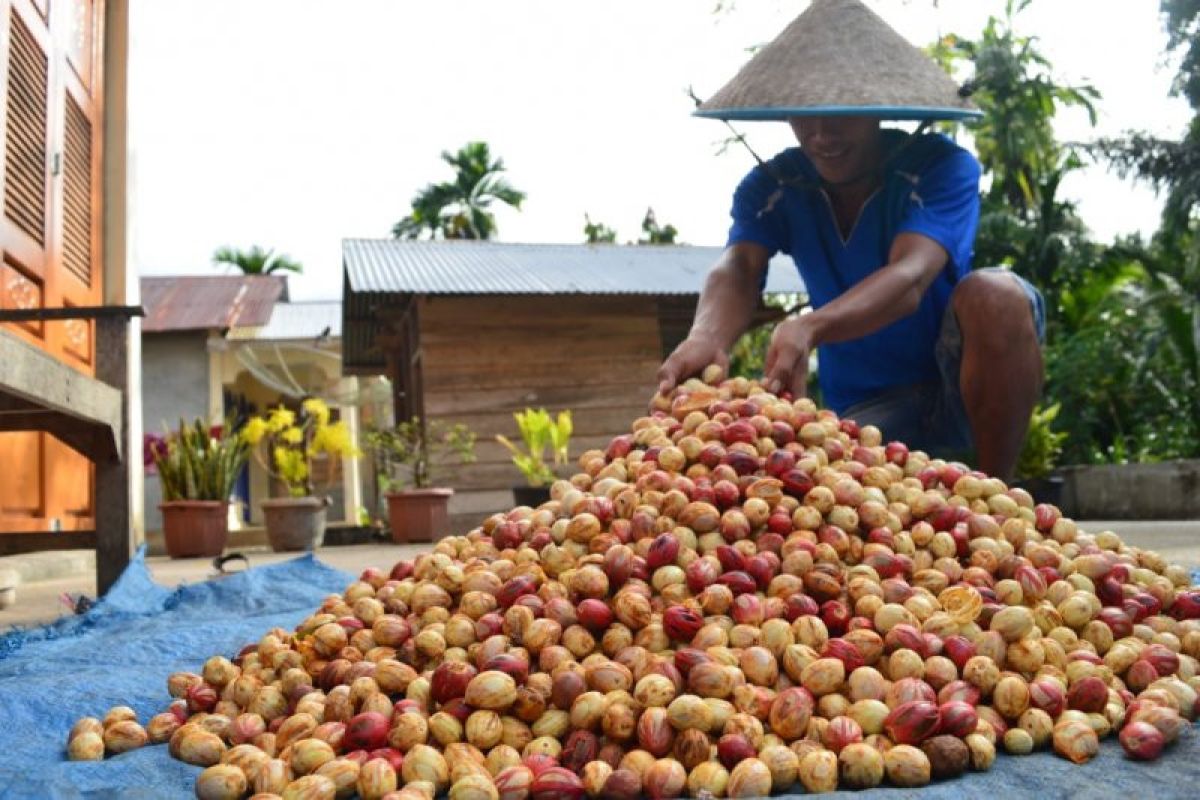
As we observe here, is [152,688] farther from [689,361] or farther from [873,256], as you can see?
[873,256]

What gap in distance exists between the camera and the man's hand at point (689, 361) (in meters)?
2.58

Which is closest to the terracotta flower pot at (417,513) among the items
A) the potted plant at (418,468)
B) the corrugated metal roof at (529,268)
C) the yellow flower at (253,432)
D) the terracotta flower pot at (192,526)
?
the potted plant at (418,468)

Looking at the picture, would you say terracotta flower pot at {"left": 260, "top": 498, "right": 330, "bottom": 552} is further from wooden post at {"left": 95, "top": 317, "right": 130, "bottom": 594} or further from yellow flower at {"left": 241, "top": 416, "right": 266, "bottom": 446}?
wooden post at {"left": 95, "top": 317, "right": 130, "bottom": 594}

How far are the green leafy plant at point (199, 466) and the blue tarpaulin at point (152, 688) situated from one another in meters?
4.19

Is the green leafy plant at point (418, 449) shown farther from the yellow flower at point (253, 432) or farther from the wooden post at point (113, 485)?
the wooden post at point (113, 485)

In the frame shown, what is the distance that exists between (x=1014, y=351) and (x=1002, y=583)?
4.18ft

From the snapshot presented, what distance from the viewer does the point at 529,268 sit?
10703 millimetres

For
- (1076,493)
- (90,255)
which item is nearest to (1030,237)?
(1076,493)

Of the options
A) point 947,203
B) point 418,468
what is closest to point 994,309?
point 947,203

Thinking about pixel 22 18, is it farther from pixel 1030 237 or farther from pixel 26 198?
pixel 1030 237

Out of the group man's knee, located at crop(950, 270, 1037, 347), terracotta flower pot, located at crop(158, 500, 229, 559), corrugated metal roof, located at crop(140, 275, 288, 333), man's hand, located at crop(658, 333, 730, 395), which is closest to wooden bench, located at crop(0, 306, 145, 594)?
man's hand, located at crop(658, 333, 730, 395)

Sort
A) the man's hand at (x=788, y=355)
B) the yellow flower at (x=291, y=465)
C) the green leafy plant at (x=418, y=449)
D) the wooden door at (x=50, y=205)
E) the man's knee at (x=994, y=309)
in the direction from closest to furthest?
the man's hand at (x=788, y=355)
the man's knee at (x=994, y=309)
the wooden door at (x=50, y=205)
the green leafy plant at (x=418, y=449)
the yellow flower at (x=291, y=465)

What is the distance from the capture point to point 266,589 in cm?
344

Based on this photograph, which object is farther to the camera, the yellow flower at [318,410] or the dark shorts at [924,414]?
the yellow flower at [318,410]
